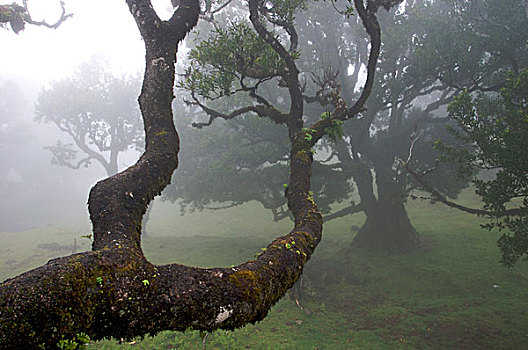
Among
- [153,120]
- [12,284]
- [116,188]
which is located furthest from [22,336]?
[153,120]

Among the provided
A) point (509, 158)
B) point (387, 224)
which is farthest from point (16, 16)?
point (387, 224)

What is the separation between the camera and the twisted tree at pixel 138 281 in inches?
67.9

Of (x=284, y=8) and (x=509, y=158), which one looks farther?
(x=509, y=158)

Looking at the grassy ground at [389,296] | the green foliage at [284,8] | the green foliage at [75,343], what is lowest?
the grassy ground at [389,296]

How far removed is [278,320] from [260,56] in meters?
8.45

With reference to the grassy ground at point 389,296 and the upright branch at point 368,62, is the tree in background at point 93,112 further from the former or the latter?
the upright branch at point 368,62

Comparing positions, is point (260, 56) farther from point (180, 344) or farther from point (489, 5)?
point (489, 5)

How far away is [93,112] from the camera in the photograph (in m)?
32.2

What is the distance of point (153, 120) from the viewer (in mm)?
4254

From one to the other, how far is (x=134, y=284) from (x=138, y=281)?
41 mm

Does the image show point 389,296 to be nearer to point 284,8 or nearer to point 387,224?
point 387,224

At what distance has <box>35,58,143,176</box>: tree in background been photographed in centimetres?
3109

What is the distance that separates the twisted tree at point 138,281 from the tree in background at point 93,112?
92.2 feet

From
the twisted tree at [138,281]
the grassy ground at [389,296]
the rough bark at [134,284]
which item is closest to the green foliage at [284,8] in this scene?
the twisted tree at [138,281]
